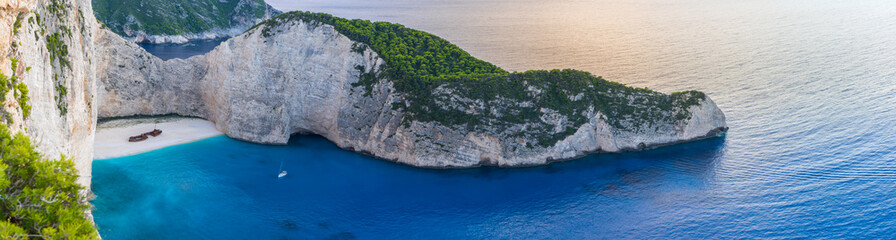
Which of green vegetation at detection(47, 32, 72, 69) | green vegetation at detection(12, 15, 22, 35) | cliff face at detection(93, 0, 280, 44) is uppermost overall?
cliff face at detection(93, 0, 280, 44)

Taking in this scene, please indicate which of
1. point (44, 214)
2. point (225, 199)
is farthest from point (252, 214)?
point (44, 214)

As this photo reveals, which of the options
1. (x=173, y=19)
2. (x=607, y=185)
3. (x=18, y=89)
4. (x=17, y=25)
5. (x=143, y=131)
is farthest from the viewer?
(x=173, y=19)

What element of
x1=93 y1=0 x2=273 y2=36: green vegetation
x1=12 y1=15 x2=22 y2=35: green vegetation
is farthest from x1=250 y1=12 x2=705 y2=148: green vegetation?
x1=93 y1=0 x2=273 y2=36: green vegetation

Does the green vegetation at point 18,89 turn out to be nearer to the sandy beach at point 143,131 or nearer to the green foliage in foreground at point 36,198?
the green foliage in foreground at point 36,198

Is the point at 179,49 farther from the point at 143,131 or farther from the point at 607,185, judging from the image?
the point at 607,185

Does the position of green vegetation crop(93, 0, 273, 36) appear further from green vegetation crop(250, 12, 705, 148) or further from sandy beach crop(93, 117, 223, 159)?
green vegetation crop(250, 12, 705, 148)

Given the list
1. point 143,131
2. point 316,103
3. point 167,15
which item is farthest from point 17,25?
point 167,15
